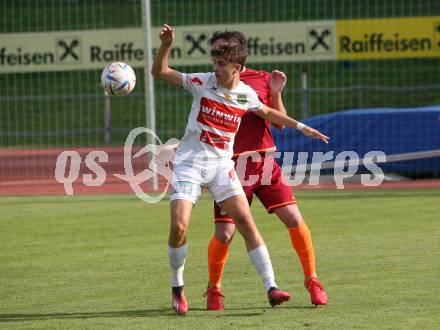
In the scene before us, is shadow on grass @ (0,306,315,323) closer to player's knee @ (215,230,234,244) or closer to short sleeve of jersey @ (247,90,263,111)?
player's knee @ (215,230,234,244)

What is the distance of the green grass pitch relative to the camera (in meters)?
7.23

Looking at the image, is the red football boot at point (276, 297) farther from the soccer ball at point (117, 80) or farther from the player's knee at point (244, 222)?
the soccer ball at point (117, 80)

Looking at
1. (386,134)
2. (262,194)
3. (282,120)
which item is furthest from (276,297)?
(386,134)

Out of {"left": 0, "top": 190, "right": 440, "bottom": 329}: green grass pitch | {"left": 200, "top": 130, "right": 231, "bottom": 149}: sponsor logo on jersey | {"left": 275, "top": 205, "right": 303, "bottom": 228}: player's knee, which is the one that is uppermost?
{"left": 200, "top": 130, "right": 231, "bottom": 149}: sponsor logo on jersey

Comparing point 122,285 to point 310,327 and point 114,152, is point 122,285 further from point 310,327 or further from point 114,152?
point 114,152

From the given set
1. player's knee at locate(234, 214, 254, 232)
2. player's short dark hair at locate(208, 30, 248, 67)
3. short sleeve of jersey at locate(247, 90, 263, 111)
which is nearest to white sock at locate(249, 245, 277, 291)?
player's knee at locate(234, 214, 254, 232)

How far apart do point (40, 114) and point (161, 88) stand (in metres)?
3.39

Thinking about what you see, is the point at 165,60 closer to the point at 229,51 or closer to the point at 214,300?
the point at 229,51

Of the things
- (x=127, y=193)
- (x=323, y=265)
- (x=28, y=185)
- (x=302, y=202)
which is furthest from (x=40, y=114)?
(x=323, y=265)

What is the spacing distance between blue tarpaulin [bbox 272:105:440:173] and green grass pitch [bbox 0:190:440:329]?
236 centimetres

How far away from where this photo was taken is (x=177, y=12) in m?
31.5

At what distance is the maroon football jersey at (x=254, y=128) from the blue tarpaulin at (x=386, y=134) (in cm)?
961

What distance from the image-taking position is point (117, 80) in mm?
8711

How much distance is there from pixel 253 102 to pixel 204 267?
2562 mm
